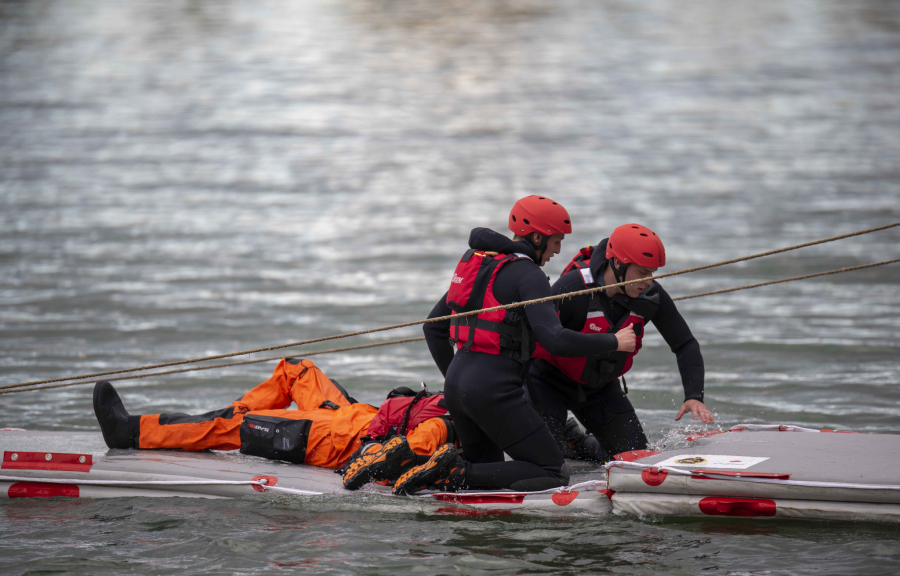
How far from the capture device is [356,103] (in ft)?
94.0

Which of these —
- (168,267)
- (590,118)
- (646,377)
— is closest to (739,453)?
(646,377)

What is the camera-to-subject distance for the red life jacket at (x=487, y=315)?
4.98 meters

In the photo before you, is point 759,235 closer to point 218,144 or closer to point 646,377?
point 646,377

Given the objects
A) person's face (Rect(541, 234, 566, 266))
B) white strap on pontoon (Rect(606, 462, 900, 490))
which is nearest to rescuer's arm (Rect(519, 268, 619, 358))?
person's face (Rect(541, 234, 566, 266))

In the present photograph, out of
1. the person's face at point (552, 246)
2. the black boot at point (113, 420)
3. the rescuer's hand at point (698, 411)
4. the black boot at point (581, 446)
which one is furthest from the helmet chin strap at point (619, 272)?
the black boot at point (113, 420)

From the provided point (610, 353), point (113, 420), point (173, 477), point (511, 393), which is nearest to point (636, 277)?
point (610, 353)

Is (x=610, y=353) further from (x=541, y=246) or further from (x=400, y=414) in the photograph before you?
(x=400, y=414)

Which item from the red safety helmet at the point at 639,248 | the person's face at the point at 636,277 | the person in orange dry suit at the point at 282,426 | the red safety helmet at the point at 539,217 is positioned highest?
the red safety helmet at the point at 539,217

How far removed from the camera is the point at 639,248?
5.18 m

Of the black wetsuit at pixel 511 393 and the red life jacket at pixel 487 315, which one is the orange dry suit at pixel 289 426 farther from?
the red life jacket at pixel 487 315

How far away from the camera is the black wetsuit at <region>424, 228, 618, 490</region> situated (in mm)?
4824

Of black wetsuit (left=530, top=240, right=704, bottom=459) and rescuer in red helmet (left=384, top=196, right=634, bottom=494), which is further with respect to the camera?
black wetsuit (left=530, top=240, right=704, bottom=459)

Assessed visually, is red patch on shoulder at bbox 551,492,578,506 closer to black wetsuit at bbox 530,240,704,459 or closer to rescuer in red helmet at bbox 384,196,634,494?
rescuer in red helmet at bbox 384,196,634,494

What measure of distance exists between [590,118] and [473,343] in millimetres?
22339
